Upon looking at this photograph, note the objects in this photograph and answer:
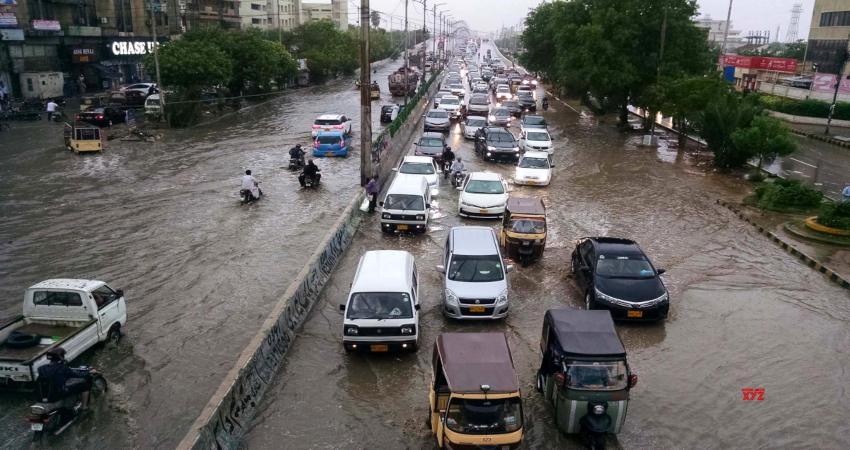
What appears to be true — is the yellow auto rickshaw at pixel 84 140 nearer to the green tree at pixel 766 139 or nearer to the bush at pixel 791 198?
the green tree at pixel 766 139

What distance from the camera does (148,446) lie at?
10.0 metres

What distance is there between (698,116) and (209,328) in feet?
87.8

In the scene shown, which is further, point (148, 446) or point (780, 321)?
point (780, 321)

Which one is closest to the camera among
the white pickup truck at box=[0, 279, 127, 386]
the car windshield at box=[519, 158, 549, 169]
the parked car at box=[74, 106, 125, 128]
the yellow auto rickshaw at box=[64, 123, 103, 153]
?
the white pickup truck at box=[0, 279, 127, 386]

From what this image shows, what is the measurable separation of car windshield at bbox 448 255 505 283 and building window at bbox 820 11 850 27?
6576 centimetres

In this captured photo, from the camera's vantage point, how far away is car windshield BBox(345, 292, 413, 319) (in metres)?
12.6

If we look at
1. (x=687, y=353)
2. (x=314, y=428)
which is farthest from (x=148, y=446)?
(x=687, y=353)

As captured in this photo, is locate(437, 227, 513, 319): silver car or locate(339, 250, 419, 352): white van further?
locate(437, 227, 513, 319): silver car

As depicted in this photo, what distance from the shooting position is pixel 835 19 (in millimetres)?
65562

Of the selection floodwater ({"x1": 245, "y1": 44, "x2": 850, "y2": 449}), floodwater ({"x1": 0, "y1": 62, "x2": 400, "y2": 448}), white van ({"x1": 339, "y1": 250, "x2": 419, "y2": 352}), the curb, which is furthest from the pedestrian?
the curb

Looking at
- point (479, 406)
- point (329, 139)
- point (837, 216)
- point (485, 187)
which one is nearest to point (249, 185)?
point (485, 187)

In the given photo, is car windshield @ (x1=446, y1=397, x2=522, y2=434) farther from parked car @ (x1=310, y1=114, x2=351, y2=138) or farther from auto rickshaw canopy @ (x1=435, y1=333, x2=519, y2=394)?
parked car @ (x1=310, y1=114, x2=351, y2=138)

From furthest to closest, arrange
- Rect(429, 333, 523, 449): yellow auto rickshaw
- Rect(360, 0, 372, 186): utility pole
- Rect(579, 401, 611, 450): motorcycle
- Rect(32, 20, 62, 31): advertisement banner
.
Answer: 1. Rect(32, 20, 62, 31): advertisement banner
2. Rect(360, 0, 372, 186): utility pole
3. Rect(579, 401, 611, 450): motorcycle
4. Rect(429, 333, 523, 449): yellow auto rickshaw

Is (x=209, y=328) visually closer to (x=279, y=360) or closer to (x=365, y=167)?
(x=279, y=360)
